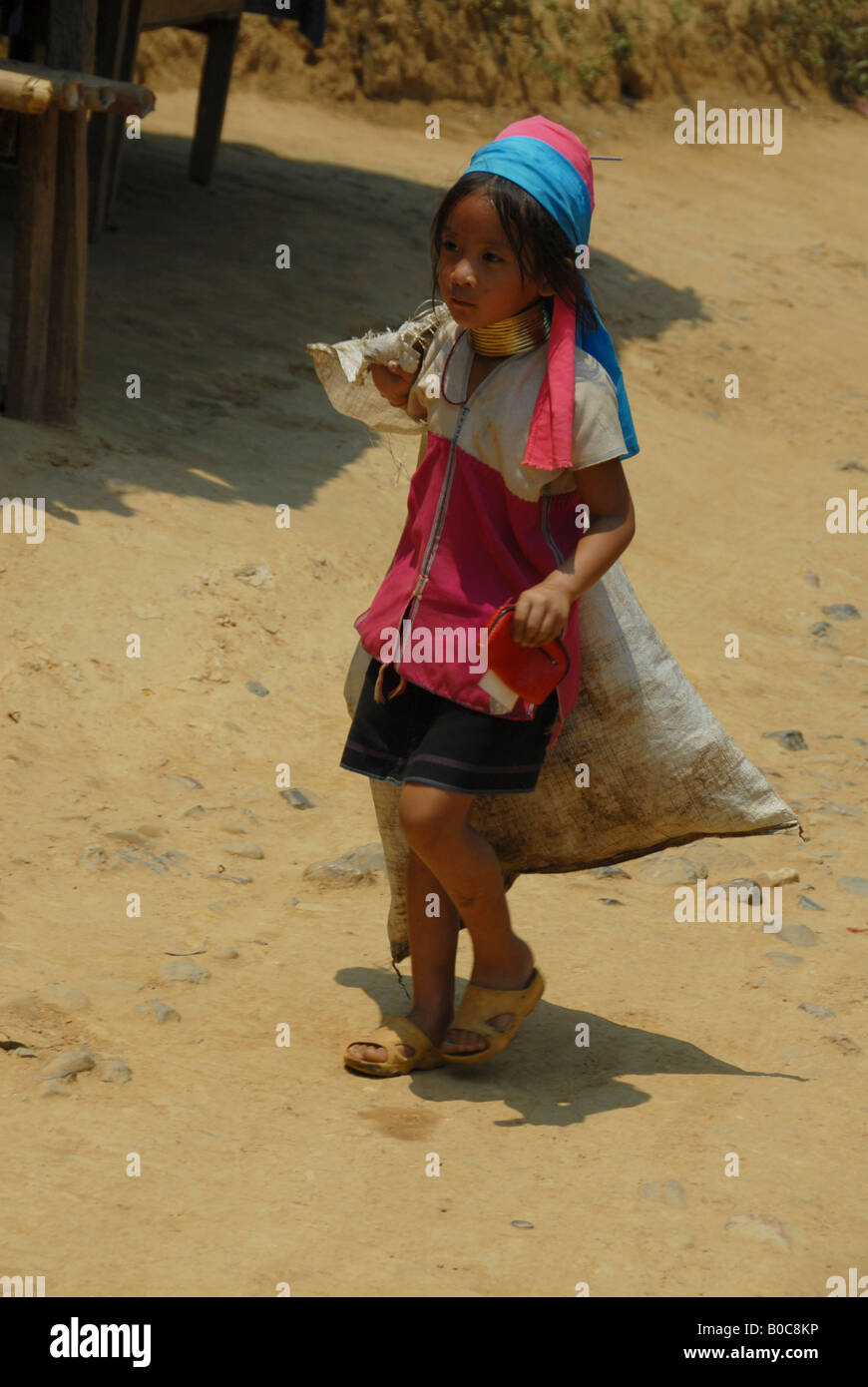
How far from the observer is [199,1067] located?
2.94 m

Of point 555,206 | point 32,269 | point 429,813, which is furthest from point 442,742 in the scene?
point 32,269

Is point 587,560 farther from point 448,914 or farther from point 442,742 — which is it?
point 448,914

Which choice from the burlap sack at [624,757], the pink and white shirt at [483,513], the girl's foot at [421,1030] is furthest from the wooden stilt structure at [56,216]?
the girl's foot at [421,1030]

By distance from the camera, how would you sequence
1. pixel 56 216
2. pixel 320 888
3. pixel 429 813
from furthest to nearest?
pixel 56 216, pixel 320 888, pixel 429 813

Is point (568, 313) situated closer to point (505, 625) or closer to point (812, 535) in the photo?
point (505, 625)

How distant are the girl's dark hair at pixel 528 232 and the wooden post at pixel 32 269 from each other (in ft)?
11.6

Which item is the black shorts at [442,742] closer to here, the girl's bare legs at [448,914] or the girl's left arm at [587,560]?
the girl's bare legs at [448,914]

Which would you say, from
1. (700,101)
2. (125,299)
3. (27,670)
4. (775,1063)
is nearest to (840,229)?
(700,101)

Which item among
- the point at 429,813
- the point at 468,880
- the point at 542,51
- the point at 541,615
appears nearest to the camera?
the point at 541,615

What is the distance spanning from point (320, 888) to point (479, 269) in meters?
1.84

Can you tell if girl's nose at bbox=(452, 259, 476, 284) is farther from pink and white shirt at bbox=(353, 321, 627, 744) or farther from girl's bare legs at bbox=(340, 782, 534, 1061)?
girl's bare legs at bbox=(340, 782, 534, 1061)

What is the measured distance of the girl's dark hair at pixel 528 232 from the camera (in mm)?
2621

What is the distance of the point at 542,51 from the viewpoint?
575 inches

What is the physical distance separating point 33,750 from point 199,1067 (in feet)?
5.49
